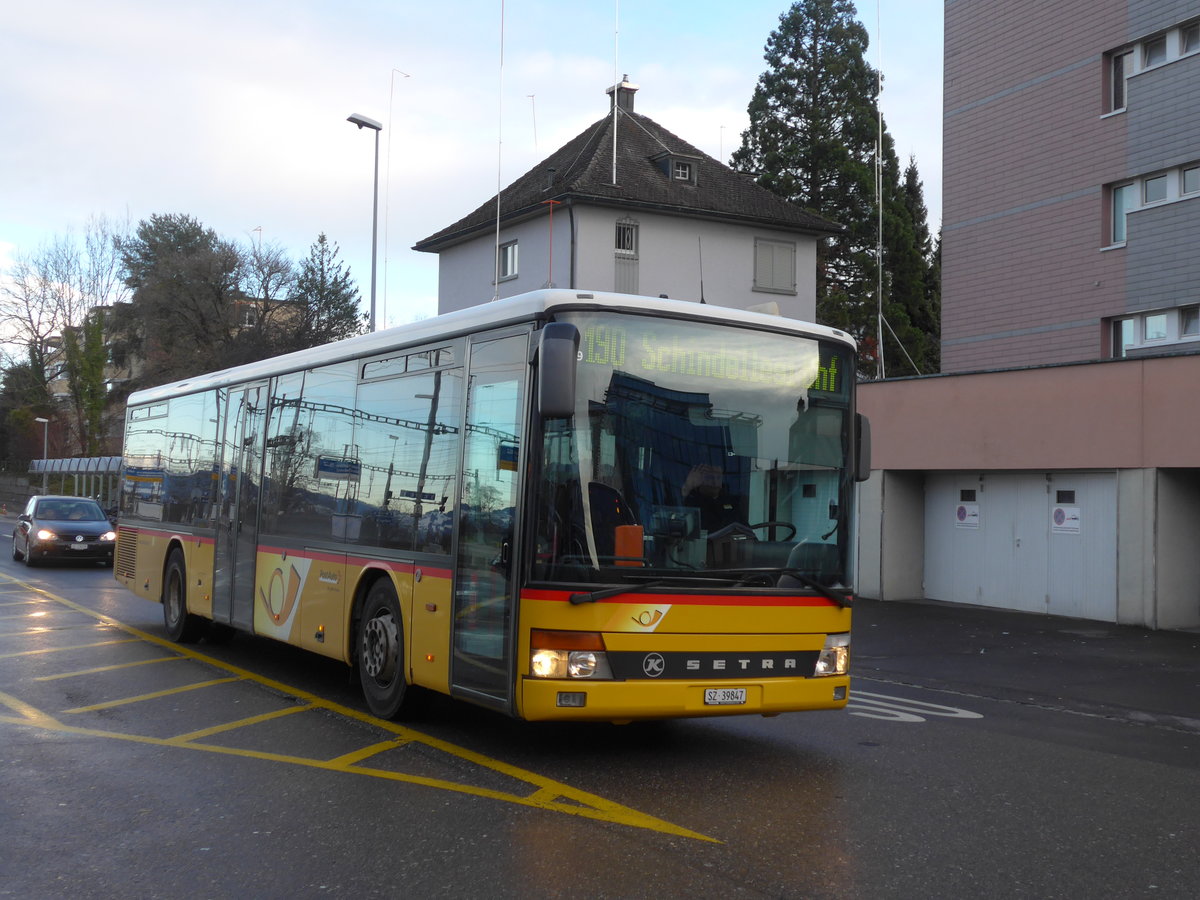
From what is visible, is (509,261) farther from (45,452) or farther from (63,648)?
(45,452)

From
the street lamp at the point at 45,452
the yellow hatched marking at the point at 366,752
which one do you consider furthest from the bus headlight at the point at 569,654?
the street lamp at the point at 45,452

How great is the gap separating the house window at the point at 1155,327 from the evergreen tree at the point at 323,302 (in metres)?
44.2

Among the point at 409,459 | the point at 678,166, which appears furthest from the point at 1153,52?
the point at 409,459

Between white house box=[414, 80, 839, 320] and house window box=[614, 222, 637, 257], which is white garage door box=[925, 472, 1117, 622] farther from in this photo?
house window box=[614, 222, 637, 257]

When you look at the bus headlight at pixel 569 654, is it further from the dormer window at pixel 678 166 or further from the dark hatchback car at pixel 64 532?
the dormer window at pixel 678 166

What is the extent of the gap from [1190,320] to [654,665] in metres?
21.4

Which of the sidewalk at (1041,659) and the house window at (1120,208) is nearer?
the sidewalk at (1041,659)

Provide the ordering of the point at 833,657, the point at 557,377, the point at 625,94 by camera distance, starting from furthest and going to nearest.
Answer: the point at 625,94 < the point at 833,657 < the point at 557,377

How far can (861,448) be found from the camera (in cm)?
827

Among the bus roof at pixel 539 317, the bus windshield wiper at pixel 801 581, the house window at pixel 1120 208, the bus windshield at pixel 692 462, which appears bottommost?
the bus windshield wiper at pixel 801 581

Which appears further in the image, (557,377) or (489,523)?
(489,523)

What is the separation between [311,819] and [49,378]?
78236 millimetres

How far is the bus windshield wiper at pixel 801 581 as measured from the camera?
24.4 feet

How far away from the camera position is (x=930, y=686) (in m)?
12.6
